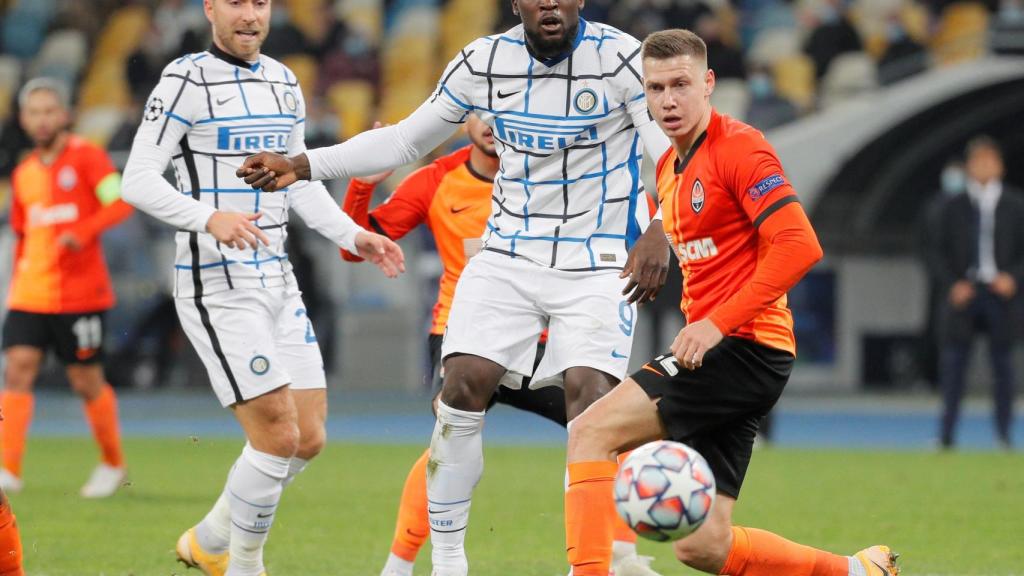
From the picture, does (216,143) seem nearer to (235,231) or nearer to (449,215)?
A: (235,231)

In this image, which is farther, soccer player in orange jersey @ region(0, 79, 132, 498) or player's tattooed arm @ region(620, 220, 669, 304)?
soccer player in orange jersey @ region(0, 79, 132, 498)

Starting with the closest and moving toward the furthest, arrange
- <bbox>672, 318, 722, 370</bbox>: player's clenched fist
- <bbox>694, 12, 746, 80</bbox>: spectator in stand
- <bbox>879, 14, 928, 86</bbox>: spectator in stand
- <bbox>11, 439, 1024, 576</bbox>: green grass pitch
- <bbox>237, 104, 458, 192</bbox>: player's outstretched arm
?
1. <bbox>672, 318, 722, 370</bbox>: player's clenched fist
2. <bbox>237, 104, 458, 192</bbox>: player's outstretched arm
3. <bbox>11, 439, 1024, 576</bbox>: green grass pitch
4. <bbox>879, 14, 928, 86</bbox>: spectator in stand
5. <bbox>694, 12, 746, 80</bbox>: spectator in stand

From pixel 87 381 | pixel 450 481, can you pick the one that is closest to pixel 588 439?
pixel 450 481

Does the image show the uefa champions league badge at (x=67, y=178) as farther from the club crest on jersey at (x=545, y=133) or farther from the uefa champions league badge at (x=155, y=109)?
the club crest on jersey at (x=545, y=133)

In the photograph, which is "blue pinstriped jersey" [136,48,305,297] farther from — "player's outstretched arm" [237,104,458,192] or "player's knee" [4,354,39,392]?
"player's knee" [4,354,39,392]

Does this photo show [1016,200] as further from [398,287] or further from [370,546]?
[398,287]

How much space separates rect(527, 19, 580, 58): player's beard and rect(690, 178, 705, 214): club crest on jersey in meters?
0.80

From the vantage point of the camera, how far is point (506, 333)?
5871 mm

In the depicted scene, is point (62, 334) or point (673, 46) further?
point (62, 334)

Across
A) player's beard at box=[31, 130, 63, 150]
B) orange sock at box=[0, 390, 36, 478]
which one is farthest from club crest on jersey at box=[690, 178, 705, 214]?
Answer: player's beard at box=[31, 130, 63, 150]

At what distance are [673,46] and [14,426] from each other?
6.09 meters

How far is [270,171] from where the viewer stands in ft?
18.3

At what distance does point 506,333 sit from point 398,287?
14.2m

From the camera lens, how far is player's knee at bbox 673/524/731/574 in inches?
213
